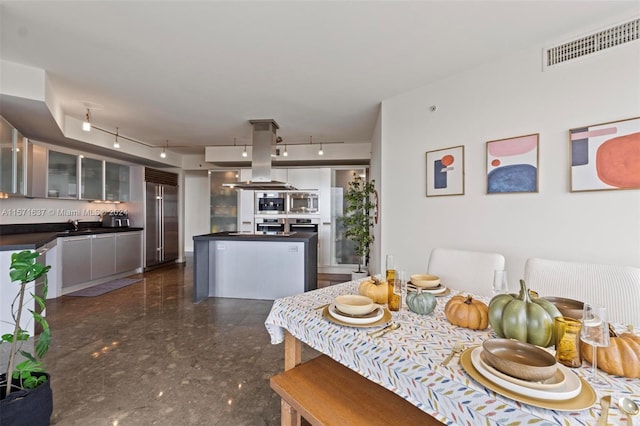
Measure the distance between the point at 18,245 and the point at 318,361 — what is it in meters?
2.93

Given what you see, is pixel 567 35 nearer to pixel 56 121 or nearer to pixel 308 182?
pixel 308 182

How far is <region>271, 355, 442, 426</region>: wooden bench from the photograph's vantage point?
1.04 meters

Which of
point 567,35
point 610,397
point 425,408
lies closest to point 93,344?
point 425,408

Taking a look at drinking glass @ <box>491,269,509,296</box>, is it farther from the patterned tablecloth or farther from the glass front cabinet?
the glass front cabinet

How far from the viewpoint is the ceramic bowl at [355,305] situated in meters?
1.17

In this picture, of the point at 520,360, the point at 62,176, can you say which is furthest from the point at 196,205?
the point at 520,360

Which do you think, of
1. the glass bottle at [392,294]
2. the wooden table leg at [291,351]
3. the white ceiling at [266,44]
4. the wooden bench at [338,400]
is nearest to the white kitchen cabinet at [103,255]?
the white ceiling at [266,44]

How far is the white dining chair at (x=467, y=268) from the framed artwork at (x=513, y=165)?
82 centimetres

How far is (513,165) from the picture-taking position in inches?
91.9

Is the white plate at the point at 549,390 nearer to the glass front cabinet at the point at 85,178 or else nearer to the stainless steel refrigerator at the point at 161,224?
the glass front cabinet at the point at 85,178

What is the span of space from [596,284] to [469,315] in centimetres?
85

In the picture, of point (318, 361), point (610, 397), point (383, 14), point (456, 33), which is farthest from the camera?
point (456, 33)

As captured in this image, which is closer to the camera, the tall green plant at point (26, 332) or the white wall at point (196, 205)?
the tall green plant at point (26, 332)

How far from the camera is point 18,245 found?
252 centimetres
